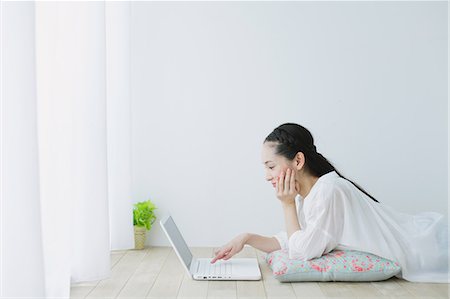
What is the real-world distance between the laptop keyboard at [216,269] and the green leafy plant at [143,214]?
2.08 ft

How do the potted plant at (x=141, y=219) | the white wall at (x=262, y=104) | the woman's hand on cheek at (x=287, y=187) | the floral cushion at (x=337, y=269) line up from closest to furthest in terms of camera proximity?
the floral cushion at (x=337, y=269), the woman's hand on cheek at (x=287, y=187), the potted plant at (x=141, y=219), the white wall at (x=262, y=104)

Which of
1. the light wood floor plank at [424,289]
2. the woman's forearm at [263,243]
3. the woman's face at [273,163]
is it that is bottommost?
the light wood floor plank at [424,289]

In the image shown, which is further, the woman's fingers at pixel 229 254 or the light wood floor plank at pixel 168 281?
the woman's fingers at pixel 229 254

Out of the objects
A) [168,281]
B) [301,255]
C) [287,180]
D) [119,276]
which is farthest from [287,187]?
[119,276]

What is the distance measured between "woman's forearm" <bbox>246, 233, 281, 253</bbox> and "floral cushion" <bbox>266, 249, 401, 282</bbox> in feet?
0.79

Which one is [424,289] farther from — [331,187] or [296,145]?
[296,145]

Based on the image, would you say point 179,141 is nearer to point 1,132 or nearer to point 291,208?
point 291,208

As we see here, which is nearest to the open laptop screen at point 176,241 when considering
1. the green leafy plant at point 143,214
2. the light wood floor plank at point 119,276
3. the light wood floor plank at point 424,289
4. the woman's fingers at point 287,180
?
the light wood floor plank at point 119,276

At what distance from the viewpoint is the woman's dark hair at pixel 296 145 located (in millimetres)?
2439

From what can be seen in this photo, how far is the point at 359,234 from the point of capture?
95.4 inches

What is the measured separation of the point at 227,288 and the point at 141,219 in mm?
1113

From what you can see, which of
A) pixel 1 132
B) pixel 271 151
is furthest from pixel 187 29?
pixel 1 132

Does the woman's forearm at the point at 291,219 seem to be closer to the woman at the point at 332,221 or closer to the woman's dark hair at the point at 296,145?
the woman at the point at 332,221

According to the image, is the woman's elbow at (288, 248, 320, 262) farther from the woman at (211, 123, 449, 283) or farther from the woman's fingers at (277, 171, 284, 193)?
the woman's fingers at (277, 171, 284, 193)
